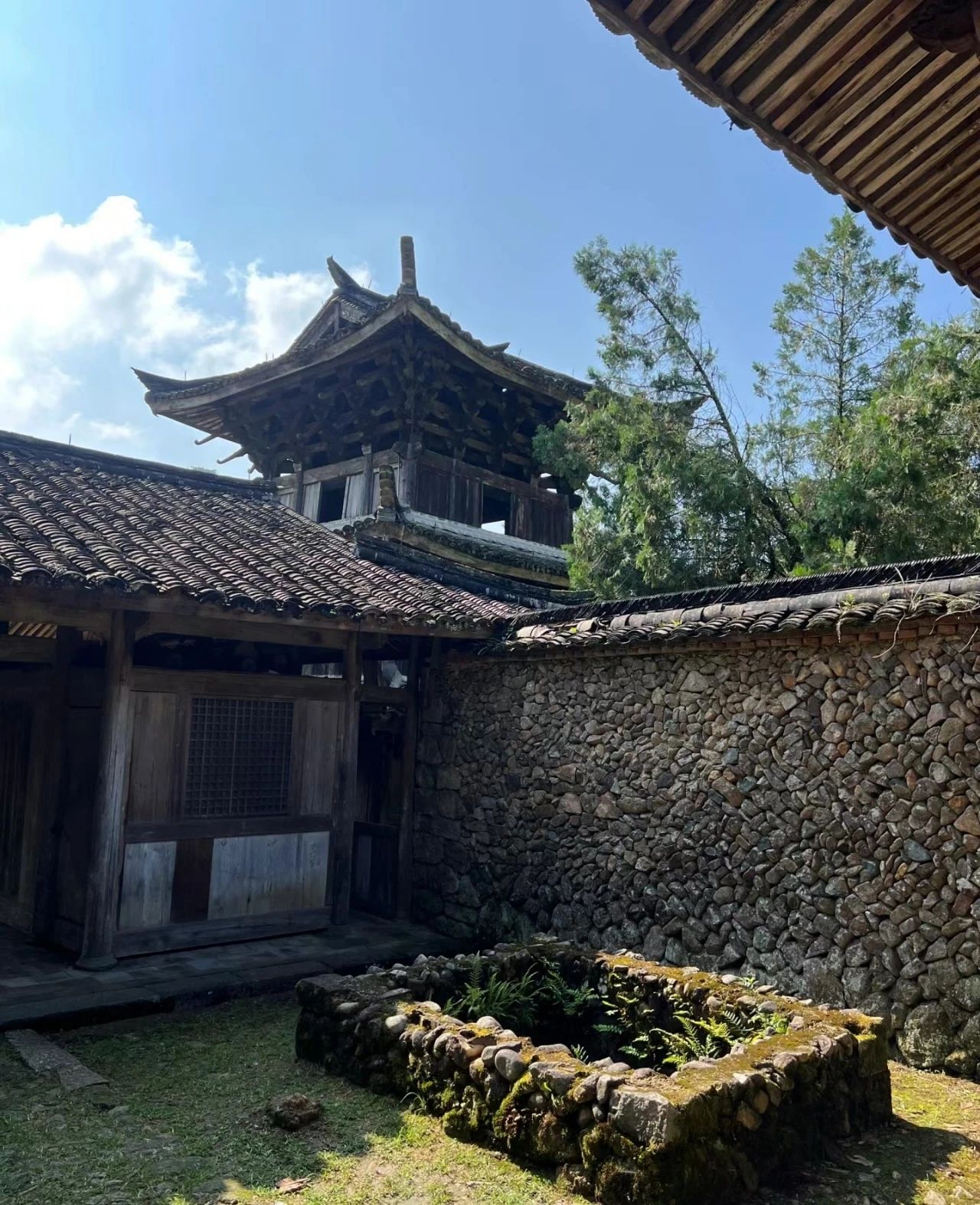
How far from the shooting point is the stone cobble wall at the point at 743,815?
19.2ft

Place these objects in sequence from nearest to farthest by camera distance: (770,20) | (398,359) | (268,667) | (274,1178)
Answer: (770,20) → (274,1178) → (268,667) → (398,359)

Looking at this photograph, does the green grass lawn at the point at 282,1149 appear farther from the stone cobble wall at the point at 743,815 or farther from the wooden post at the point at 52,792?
the wooden post at the point at 52,792

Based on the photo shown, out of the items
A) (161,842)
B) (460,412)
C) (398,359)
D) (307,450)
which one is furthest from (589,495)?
(161,842)

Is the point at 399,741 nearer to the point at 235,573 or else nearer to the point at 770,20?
the point at 235,573

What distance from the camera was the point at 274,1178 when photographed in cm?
405

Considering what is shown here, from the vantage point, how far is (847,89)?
2.04 m

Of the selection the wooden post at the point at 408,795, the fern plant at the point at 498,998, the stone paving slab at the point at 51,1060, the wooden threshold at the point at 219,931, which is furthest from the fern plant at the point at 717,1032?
the wooden post at the point at 408,795

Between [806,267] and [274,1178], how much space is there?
15156 millimetres

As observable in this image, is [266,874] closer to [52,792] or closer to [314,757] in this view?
[314,757]

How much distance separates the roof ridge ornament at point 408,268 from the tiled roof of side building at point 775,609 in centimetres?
600

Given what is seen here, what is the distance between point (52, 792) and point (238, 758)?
1.73 m

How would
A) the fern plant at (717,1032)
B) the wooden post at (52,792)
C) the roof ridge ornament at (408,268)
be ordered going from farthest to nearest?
the roof ridge ornament at (408,268)
the wooden post at (52,792)
the fern plant at (717,1032)

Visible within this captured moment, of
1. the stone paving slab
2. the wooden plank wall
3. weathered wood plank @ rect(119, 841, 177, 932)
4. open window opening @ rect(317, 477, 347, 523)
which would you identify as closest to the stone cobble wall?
the wooden plank wall

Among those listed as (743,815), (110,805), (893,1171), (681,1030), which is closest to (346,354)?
(110,805)
